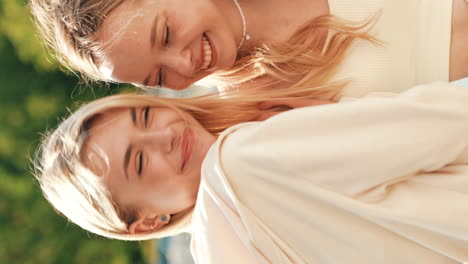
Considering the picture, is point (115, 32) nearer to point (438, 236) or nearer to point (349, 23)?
point (349, 23)

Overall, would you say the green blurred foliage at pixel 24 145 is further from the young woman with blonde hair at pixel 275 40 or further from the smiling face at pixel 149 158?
→ the smiling face at pixel 149 158

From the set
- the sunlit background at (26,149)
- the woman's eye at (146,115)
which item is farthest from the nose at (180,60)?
the sunlit background at (26,149)

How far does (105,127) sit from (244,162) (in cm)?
41

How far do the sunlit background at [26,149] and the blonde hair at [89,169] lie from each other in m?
1.18

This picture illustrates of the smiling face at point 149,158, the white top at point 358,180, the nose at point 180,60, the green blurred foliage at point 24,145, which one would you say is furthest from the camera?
the green blurred foliage at point 24,145

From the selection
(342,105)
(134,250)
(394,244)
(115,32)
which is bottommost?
(134,250)

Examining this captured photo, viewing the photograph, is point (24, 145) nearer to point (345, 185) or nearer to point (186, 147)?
point (186, 147)

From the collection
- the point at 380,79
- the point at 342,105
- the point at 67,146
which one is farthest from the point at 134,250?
the point at 342,105

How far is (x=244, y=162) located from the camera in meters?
0.95

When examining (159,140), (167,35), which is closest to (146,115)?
(159,140)

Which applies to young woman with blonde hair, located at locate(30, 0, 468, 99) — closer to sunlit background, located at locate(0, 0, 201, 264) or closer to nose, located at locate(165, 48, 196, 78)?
nose, located at locate(165, 48, 196, 78)

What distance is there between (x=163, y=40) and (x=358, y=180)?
1.97 ft

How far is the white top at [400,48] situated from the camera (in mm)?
1303

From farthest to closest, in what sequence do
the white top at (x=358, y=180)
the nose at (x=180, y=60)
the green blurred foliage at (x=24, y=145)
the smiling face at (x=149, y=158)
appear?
the green blurred foliage at (x=24, y=145) → the nose at (x=180, y=60) → the smiling face at (x=149, y=158) → the white top at (x=358, y=180)
